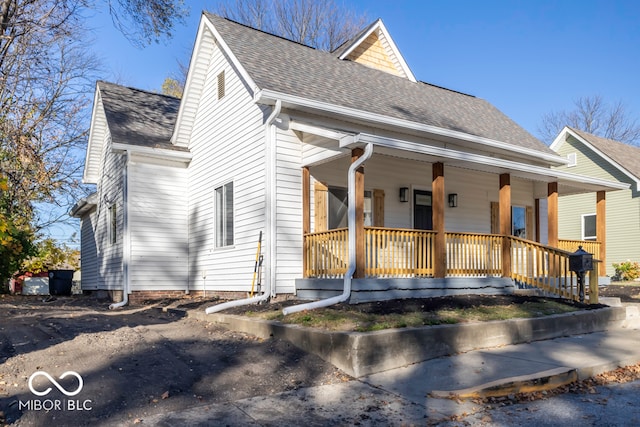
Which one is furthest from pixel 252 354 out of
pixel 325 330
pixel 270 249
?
pixel 270 249

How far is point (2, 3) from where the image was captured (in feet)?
36.7

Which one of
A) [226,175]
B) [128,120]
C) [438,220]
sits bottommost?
[438,220]

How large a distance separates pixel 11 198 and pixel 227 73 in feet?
35.9

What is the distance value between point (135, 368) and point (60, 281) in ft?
49.7

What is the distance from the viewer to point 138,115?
1483cm

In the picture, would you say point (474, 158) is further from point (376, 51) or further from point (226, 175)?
point (376, 51)

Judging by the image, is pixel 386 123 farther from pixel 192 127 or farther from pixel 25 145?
pixel 25 145

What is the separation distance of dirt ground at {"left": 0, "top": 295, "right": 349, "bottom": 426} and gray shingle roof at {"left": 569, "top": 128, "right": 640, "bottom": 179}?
60.1ft

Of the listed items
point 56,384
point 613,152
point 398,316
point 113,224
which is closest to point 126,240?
point 113,224

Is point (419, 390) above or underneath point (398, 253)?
underneath

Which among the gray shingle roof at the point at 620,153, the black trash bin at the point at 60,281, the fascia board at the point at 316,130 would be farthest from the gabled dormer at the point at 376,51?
the black trash bin at the point at 60,281

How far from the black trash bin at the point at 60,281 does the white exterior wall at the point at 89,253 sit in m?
0.62

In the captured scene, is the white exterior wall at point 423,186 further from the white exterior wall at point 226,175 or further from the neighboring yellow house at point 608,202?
the neighboring yellow house at point 608,202

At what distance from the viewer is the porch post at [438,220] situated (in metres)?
9.91
